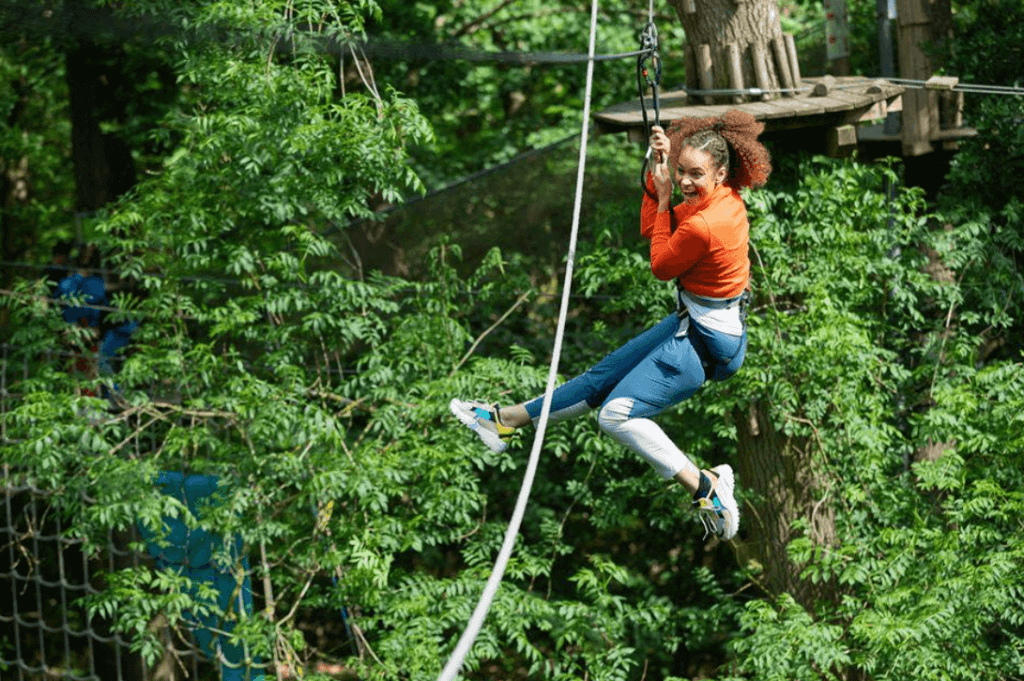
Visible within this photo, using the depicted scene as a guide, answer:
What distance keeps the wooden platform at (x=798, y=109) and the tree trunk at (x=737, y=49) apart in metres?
0.09

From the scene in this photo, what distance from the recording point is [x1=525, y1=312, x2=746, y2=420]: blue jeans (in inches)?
147

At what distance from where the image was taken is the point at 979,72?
644cm

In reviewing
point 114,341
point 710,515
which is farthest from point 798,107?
point 114,341

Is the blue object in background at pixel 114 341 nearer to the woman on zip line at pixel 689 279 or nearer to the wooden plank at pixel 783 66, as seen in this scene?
the wooden plank at pixel 783 66

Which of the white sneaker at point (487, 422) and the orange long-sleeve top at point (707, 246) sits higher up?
the orange long-sleeve top at point (707, 246)

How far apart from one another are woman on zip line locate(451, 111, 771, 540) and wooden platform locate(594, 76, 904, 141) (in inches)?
52.1

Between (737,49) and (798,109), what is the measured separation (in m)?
0.48

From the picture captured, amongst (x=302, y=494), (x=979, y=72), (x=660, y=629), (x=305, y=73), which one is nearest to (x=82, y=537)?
(x=302, y=494)

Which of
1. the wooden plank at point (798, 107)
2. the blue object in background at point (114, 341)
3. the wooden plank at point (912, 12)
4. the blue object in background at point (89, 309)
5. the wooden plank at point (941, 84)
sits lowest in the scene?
the blue object in background at point (114, 341)

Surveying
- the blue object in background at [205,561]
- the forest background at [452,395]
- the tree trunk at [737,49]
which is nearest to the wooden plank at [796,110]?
the tree trunk at [737,49]

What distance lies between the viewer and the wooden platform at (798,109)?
513 cm

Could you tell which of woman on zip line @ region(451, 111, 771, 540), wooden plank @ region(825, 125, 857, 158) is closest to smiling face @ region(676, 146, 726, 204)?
woman on zip line @ region(451, 111, 771, 540)

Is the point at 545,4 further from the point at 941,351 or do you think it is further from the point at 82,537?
the point at 82,537

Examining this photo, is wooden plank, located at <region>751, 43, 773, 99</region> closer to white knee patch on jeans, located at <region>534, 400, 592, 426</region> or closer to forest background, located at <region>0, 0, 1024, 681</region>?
forest background, located at <region>0, 0, 1024, 681</region>
